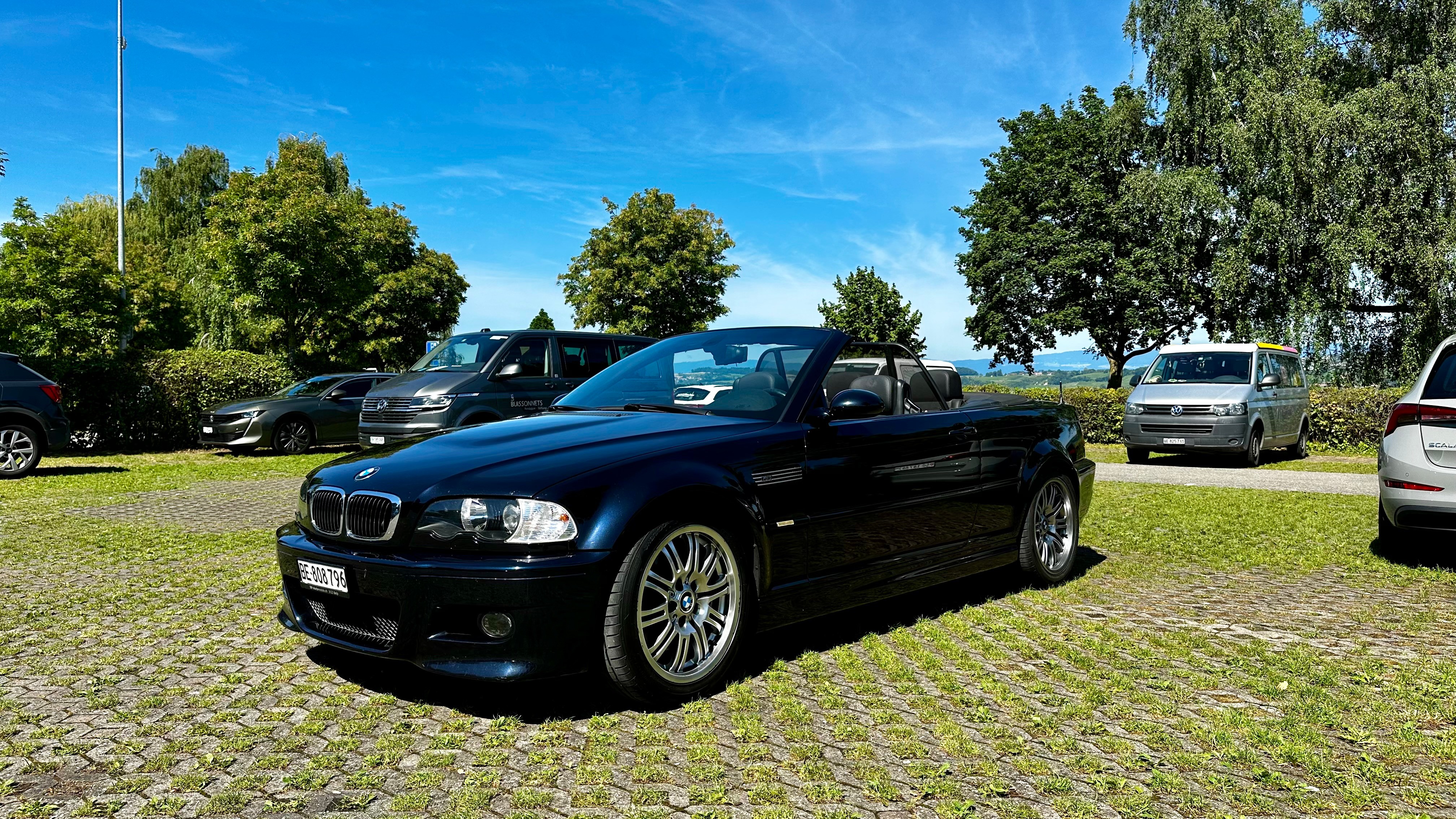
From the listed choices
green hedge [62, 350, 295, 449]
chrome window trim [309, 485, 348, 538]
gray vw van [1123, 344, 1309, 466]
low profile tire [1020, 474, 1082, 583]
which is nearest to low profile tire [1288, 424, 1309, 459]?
gray vw van [1123, 344, 1309, 466]

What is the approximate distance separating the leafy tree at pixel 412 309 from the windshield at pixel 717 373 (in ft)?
137

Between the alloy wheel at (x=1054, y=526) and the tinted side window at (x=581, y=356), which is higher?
the tinted side window at (x=581, y=356)

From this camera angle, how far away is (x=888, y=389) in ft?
18.0

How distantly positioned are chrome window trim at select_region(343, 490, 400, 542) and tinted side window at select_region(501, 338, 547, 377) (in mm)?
9648

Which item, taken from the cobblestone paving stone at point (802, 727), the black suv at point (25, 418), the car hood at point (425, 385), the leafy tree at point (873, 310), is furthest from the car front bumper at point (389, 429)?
the leafy tree at point (873, 310)

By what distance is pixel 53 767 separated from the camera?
3301mm

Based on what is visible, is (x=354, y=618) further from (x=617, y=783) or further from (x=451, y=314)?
(x=451, y=314)

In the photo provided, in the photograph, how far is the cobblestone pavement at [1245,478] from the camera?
42.3 ft

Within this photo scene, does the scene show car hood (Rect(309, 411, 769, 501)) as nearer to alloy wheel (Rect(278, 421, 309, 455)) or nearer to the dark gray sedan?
the dark gray sedan

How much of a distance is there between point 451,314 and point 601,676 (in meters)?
50.9

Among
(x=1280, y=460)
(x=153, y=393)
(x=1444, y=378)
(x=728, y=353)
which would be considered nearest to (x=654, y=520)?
(x=728, y=353)

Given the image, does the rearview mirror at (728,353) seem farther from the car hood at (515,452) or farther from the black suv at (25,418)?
the black suv at (25,418)

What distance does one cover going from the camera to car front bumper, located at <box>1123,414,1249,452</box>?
16141mm

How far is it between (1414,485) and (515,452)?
5.93m
